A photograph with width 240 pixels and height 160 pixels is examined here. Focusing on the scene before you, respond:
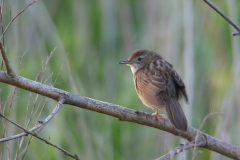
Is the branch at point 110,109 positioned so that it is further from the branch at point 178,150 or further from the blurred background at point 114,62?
the blurred background at point 114,62

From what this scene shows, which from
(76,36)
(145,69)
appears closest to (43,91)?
(145,69)

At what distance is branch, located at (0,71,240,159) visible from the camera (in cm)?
265

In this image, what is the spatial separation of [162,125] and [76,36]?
4008mm

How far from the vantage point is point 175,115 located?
145 inches

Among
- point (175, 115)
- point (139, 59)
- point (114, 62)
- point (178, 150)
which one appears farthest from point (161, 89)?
point (114, 62)

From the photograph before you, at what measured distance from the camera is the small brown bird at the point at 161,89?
12.5 ft

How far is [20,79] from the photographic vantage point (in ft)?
8.63

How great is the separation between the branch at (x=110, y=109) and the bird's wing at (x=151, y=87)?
1.23 feet

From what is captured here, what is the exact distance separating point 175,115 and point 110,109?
3.28ft

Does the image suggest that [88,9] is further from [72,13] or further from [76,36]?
[76,36]

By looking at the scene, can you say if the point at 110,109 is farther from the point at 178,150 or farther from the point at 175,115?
the point at 175,115

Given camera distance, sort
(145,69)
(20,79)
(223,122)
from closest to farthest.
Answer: (20,79) < (145,69) < (223,122)

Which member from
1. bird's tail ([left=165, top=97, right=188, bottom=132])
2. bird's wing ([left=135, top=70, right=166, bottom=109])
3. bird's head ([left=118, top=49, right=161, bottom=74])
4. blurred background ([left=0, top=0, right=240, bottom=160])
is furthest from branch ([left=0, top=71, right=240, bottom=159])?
blurred background ([left=0, top=0, right=240, bottom=160])

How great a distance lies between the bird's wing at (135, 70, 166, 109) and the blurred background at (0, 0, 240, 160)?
4.47 ft
